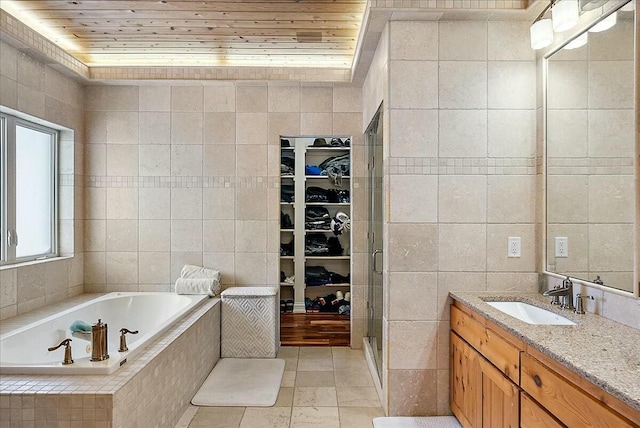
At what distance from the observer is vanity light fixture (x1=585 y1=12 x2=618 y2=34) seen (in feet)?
6.19

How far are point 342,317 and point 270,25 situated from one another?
3.13 metres

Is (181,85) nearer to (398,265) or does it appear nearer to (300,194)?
(300,194)

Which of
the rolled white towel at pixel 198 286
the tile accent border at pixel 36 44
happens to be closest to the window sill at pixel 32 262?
the rolled white towel at pixel 198 286

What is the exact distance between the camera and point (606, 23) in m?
1.94

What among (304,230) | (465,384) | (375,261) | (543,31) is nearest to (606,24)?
(543,31)

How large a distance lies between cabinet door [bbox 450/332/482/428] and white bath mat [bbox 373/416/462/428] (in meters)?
0.06

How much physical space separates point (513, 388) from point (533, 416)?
161mm

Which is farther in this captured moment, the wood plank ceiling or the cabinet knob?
the wood plank ceiling

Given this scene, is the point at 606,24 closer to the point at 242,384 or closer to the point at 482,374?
the point at 482,374

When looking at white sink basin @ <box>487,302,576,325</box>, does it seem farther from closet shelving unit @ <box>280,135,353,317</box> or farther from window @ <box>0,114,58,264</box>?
closet shelving unit @ <box>280,135,353,317</box>

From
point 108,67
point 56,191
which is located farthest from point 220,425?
point 108,67

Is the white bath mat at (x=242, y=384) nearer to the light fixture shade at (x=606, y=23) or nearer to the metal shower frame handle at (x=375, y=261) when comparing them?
the metal shower frame handle at (x=375, y=261)

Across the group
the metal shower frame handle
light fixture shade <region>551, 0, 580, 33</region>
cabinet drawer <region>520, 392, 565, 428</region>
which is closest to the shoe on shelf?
the metal shower frame handle

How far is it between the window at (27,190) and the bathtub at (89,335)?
0.52m
